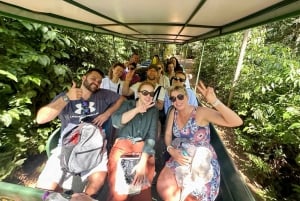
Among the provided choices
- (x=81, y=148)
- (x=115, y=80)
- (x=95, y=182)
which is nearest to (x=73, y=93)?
(x=81, y=148)

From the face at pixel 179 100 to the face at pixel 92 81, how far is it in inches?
32.3

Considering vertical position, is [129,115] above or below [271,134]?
above

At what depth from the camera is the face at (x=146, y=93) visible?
222 cm

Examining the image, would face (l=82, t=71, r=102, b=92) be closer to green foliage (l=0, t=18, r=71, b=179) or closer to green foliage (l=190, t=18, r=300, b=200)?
green foliage (l=0, t=18, r=71, b=179)

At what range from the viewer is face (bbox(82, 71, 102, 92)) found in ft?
8.12

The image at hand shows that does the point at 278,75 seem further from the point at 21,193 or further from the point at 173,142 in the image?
the point at 21,193

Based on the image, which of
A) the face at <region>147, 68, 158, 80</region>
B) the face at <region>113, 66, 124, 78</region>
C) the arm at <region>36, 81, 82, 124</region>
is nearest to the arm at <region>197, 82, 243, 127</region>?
the arm at <region>36, 81, 82, 124</region>

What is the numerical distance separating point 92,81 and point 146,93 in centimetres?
61

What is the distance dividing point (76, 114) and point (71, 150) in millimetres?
393

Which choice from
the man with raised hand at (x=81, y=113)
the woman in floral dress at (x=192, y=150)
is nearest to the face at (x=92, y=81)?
the man with raised hand at (x=81, y=113)

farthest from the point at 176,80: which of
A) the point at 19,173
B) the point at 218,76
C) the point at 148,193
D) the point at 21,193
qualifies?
the point at 218,76

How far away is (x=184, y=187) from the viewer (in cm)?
191

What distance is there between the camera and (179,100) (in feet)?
7.09

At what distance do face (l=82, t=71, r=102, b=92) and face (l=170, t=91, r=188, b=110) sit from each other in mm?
820
